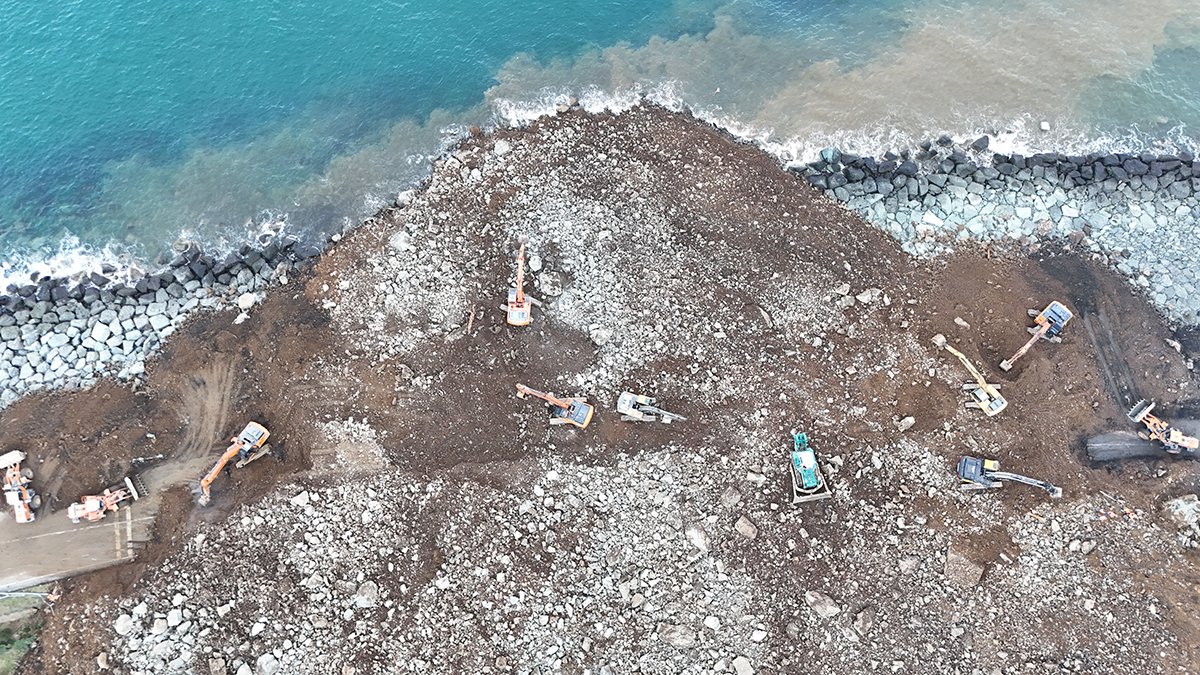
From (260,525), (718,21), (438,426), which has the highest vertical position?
(718,21)

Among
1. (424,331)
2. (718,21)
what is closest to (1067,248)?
(718,21)

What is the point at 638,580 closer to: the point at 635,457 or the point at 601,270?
the point at 635,457

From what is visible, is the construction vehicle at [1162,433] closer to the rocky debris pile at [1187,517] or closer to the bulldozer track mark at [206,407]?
the rocky debris pile at [1187,517]

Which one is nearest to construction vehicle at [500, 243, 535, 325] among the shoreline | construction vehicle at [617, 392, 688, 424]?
construction vehicle at [617, 392, 688, 424]

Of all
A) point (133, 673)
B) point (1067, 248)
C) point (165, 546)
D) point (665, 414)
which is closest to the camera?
point (133, 673)

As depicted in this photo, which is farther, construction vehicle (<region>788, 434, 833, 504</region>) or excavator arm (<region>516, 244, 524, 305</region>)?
excavator arm (<region>516, 244, 524, 305</region>)

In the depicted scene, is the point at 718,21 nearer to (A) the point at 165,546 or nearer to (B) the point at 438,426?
(B) the point at 438,426

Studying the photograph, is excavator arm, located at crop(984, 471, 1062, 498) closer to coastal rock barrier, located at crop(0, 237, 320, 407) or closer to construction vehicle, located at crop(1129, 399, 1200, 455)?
construction vehicle, located at crop(1129, 399, 1200, 455)
